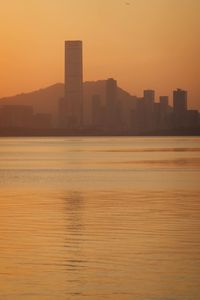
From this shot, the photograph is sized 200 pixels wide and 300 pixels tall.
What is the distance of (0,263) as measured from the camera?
14.8 meters

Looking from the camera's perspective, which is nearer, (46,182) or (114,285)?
(114,285)

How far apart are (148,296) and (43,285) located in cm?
168

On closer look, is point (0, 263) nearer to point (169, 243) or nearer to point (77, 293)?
point (77, 293)

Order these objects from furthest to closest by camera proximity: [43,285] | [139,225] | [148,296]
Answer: [139,225], [43,285], [148,296]

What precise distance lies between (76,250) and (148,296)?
14.8 ft

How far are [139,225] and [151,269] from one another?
6.71 m

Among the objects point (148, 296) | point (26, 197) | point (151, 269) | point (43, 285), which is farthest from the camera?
point (26, 197)

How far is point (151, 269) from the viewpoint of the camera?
556 inches

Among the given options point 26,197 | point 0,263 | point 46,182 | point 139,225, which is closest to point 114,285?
point 0,263

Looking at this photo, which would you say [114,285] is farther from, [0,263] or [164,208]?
[164,208]

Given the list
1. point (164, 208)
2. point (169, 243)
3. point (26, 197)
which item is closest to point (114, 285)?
point (169, 243)

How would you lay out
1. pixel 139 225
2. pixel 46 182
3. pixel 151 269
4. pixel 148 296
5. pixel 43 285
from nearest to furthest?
pixel 148 296
pixel 43 285
pixel 151 269
pixel 139 225
pixel 46 182

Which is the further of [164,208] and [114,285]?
[164,208]

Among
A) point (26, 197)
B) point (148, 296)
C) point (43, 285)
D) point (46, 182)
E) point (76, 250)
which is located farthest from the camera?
point (46, 182)
